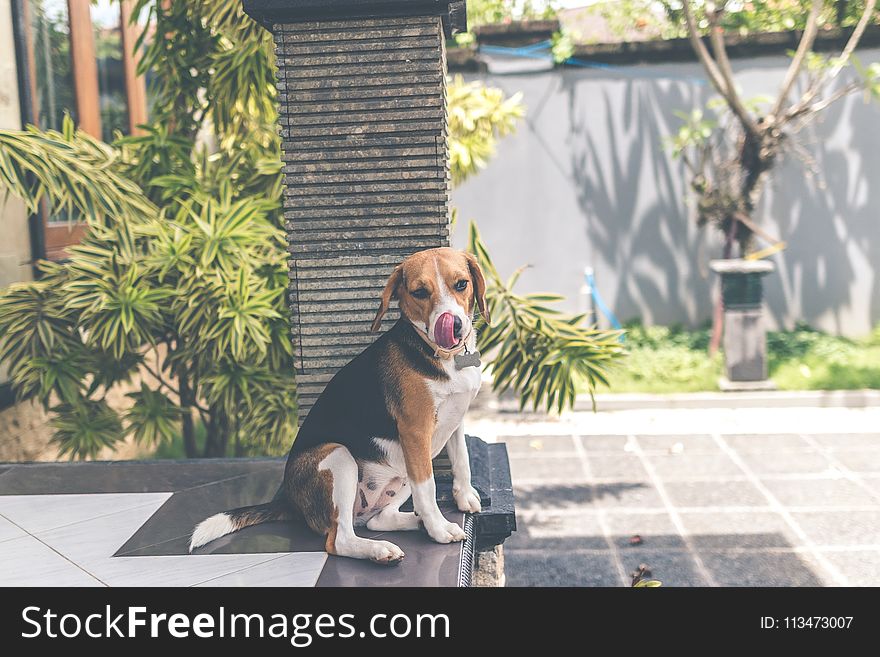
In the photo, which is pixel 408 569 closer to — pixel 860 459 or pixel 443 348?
pixel 443 348

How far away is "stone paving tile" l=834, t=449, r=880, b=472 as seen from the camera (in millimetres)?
6877

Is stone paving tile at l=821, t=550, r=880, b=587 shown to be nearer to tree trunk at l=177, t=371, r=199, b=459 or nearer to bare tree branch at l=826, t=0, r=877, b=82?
tree trunk at l=177, t=371, r=199, b=459

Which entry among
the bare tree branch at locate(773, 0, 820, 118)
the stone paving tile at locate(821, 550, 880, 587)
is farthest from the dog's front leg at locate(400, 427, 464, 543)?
the bare tree branch at locate(773, 0, 820, 118)

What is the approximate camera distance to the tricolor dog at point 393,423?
2.95 meters

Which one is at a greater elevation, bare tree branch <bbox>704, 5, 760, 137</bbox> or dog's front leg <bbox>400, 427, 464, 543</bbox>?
bare tree branch <bbox>704, 5, 760, 137</bbox>

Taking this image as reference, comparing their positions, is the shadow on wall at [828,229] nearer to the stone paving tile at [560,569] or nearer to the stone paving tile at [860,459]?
the stone paving tile at [860,459]

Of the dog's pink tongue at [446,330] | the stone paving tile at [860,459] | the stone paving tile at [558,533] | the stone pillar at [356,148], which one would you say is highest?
the stone pillar at [356,148]

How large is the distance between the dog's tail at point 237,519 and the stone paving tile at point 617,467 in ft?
13.4

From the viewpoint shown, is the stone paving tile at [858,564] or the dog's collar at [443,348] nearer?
the dog's collar at [443,348]

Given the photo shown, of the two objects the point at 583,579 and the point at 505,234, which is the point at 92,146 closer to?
the point at 583,579

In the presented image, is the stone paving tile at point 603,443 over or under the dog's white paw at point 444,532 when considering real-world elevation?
under

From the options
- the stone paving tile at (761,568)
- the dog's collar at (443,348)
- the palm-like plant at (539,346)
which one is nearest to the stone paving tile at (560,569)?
the stone paving tile at (761,568)

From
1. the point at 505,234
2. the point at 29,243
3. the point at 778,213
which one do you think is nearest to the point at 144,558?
the point at 29,243

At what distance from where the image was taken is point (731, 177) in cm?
977
